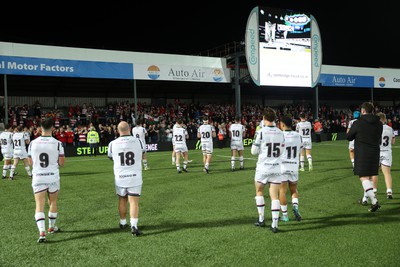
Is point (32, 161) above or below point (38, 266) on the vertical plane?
above

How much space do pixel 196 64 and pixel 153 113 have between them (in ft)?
20.2

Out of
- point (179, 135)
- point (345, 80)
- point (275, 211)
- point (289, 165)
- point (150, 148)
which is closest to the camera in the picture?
point (275, 211)

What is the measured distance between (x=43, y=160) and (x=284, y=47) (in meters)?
24.0

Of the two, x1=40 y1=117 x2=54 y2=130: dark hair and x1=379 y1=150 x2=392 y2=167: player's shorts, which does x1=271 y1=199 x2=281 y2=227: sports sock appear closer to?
x1=379 y1=150 x2=392 y2=167: player's shorts

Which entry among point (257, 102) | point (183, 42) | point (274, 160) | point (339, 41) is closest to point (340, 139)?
point (257, 102)

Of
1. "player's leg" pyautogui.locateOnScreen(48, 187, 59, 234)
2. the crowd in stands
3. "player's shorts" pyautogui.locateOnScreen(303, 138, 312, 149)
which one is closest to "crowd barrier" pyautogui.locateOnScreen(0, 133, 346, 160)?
the crowd in stands

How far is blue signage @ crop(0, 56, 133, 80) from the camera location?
20.8 meters

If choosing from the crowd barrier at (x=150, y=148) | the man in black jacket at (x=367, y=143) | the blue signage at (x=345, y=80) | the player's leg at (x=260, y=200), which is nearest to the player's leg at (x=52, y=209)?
the player's leg at (x=260, y=200)

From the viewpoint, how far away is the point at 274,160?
21.0ft

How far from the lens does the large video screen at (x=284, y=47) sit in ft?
87.7

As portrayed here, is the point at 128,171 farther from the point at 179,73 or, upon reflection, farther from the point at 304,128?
the point at 179,73

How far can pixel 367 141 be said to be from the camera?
23.7 ft

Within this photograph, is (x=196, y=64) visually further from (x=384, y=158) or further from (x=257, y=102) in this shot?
(x=384, y=158)

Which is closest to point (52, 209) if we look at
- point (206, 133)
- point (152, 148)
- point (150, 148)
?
point (206, 133)
